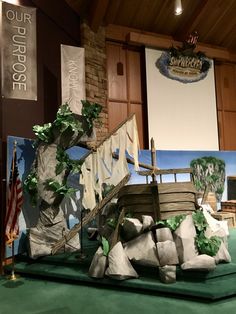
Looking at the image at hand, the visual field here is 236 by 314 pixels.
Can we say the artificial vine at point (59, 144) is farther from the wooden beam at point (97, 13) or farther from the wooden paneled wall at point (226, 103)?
the wooden paneled wall at point (226, 103)

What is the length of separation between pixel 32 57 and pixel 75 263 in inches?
125

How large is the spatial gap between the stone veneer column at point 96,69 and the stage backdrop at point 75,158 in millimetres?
1400

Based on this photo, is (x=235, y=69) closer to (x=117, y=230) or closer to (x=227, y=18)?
(x=227, y=18)

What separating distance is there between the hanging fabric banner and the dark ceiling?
2509 millimetres

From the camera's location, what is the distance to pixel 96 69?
26.1 feet

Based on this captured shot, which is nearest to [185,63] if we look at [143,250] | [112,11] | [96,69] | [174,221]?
[112,11]

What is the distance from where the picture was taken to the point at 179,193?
4.44m

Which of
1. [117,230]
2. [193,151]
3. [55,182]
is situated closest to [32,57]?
[55,182]

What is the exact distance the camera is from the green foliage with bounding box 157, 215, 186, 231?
4.16 metres

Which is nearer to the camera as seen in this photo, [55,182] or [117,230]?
[117,230]

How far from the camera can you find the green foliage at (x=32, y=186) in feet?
15.6

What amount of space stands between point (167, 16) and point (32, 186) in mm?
6247

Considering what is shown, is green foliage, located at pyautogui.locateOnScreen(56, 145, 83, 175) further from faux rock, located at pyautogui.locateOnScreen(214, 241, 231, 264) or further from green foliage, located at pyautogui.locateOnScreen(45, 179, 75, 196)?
faux rock, located at pyautogui.locateOnScreen(214, 241, 231, 264)

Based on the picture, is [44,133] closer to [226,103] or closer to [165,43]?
[165,43]
